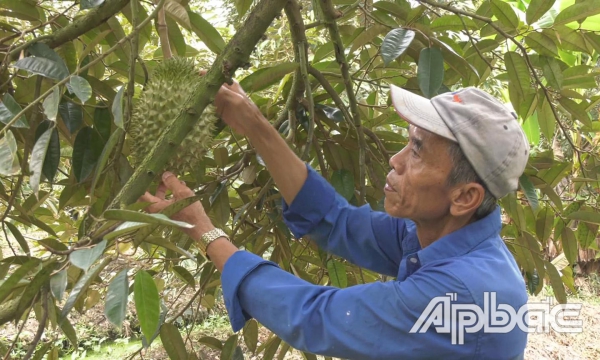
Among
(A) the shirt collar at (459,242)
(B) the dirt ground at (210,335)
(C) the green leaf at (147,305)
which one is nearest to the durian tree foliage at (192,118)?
(C) the green leaf at (147,305)

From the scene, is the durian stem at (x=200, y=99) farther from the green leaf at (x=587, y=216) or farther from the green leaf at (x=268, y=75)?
the green leaf at (x=587, y=216)

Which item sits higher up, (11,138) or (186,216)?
(11,138)

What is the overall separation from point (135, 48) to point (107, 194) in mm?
386

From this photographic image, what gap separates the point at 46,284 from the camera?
0.66m

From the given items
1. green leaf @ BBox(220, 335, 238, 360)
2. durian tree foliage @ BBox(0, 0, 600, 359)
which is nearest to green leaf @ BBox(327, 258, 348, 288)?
durian tree foliage @ BBox(0, 0, 600, 359)

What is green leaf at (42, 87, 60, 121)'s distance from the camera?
645 mm

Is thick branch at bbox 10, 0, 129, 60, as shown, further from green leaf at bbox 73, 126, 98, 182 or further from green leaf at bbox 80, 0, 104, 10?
green leaf at bbox 73, 126, 98, 182

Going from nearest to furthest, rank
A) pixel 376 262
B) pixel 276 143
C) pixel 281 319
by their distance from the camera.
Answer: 1. pixel 281 319
2. pixel 276 143
3. pixel 376 262

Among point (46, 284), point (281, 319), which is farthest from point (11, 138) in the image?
point (281, 319)

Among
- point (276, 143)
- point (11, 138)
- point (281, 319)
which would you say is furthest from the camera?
point (276, 143)

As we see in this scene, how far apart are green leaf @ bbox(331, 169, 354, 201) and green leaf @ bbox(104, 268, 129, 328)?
72 cm

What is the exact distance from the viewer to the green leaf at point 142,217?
0.49 m

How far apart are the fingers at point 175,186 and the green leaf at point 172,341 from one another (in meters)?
0.34

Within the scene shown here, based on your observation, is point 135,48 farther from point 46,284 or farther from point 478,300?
point 478,300
